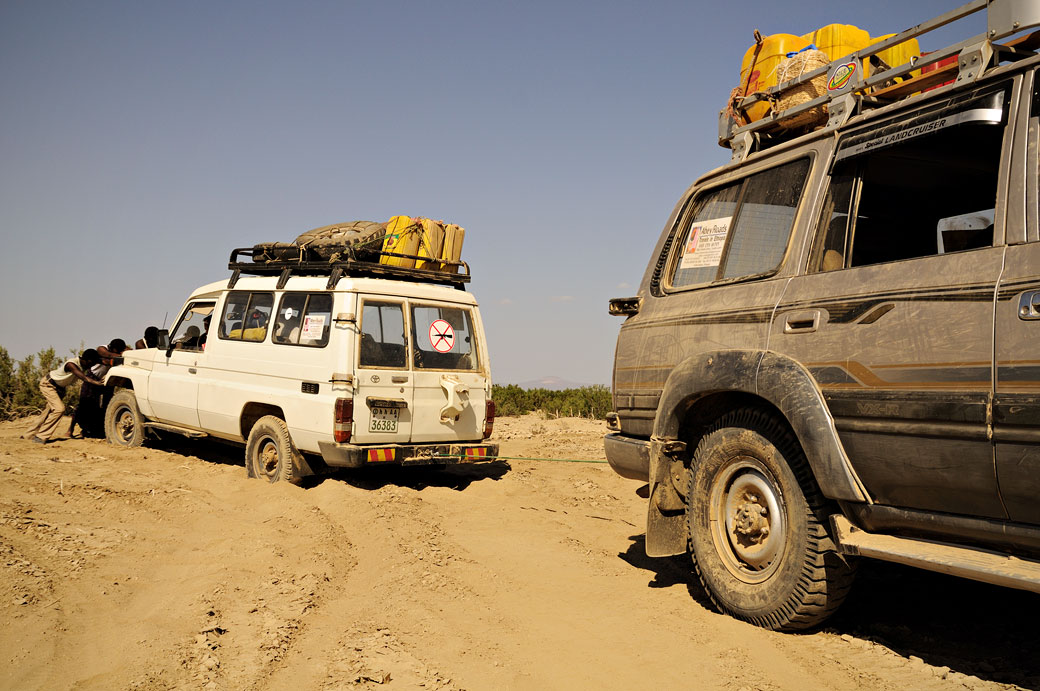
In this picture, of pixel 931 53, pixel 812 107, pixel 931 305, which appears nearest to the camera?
pixel 931 305

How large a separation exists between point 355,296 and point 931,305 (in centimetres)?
548

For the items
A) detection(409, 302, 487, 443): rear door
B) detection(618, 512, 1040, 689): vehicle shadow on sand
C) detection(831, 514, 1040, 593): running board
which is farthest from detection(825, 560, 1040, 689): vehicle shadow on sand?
detection(409, 302, 487, 443): rear door

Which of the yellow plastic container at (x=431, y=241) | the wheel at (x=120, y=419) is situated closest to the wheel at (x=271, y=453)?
the yellow plastic container at (x=431, y=241)

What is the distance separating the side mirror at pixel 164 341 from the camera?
9.70 m

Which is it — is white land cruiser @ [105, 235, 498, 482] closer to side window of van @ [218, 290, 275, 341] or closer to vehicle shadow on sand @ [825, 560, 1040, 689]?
side window of van @ [218, 290, 275, 341]

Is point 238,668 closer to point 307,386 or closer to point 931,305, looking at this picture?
point 931,305

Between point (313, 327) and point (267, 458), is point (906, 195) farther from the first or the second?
point (267, 458)

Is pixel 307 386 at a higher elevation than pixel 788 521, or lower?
higher

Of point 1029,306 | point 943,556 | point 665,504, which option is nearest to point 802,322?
point 1029,306

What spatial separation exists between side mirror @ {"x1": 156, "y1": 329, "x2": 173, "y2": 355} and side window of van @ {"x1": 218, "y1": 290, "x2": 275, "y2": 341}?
1.25 meters

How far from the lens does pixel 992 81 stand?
122 inches

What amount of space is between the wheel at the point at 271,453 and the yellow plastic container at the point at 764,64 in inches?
212

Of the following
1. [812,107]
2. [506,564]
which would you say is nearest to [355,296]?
[506,564]

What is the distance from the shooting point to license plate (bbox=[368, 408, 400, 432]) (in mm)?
7430
